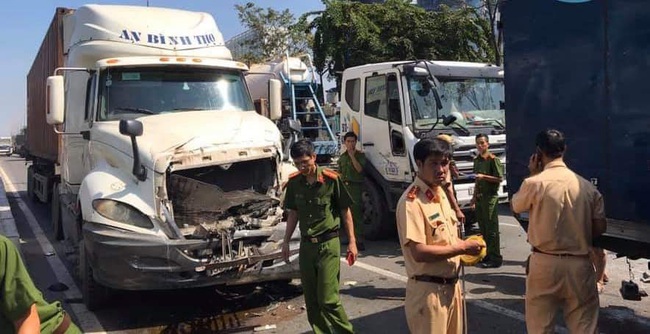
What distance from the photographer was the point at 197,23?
24.3ft

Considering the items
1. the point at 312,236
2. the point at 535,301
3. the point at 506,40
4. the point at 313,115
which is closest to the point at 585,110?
the point at 506,40

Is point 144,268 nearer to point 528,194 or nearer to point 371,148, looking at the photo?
point 528,194

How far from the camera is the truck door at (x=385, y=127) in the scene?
8.27 m

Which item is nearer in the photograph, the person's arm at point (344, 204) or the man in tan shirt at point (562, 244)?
the man in tan shirt at point (562, 244)

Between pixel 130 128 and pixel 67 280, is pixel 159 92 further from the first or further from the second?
pixel 67 280

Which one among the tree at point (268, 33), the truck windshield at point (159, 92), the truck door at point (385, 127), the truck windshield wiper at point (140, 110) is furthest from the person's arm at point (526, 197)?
the tree at point (268, 33)

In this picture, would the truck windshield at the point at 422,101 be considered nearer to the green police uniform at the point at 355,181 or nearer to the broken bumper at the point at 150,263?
the green police uniform at the point at 355,181

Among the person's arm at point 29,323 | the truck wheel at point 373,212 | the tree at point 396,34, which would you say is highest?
the tree at point 396,34

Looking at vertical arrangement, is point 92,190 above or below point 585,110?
below

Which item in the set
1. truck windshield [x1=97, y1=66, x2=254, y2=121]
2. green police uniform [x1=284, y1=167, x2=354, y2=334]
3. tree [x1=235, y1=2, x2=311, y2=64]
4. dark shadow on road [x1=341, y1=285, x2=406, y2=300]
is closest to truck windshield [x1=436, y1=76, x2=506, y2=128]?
dark shadow on road [x1=341, y1=285, x2=406, y2=300]

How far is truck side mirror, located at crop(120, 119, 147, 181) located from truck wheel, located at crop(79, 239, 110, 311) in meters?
1.02

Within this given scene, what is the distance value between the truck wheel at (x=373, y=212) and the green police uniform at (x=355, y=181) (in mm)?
393

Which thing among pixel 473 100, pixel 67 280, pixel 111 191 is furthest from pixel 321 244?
pixel 473 100

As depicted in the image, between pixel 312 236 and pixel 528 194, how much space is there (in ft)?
5.45
